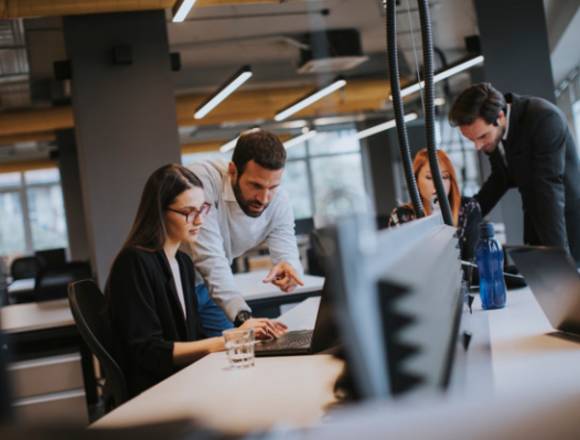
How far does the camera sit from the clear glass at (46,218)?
1880cm

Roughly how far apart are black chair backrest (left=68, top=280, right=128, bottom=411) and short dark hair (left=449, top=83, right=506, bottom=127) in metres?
1.72

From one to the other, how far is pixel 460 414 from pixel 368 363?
357mm

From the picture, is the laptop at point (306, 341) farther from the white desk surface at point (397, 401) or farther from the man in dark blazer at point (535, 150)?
the man in dark blazer at point (535, 150)

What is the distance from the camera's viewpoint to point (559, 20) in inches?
375

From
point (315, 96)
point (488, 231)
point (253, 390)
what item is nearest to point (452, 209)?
point (488, 231)

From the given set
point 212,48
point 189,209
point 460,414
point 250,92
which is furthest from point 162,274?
point 250,92

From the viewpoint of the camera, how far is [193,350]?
2.21 m

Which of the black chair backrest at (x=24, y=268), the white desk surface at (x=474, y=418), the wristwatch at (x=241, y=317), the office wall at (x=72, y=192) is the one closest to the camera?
the white desk surface at (x=474, y=418)

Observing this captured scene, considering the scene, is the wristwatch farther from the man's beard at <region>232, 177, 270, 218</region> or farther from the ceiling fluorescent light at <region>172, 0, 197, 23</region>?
the ceiling fluorescent light at <region>172, 0, 197, 23</region>

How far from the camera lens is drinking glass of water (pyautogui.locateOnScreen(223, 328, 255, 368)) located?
189 centimetres

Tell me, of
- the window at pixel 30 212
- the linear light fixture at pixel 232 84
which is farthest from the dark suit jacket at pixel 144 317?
the window at pixel 30 212

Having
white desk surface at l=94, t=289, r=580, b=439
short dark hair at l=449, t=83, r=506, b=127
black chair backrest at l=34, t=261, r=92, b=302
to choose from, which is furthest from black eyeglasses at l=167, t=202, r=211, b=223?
black chair backrest at l=34, t=261, r=92, b=302

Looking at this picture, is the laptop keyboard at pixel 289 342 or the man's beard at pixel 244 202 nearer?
the laptop keyboard at pixel 289 342

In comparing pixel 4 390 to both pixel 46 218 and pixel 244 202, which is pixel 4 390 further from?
pixel 46 218
